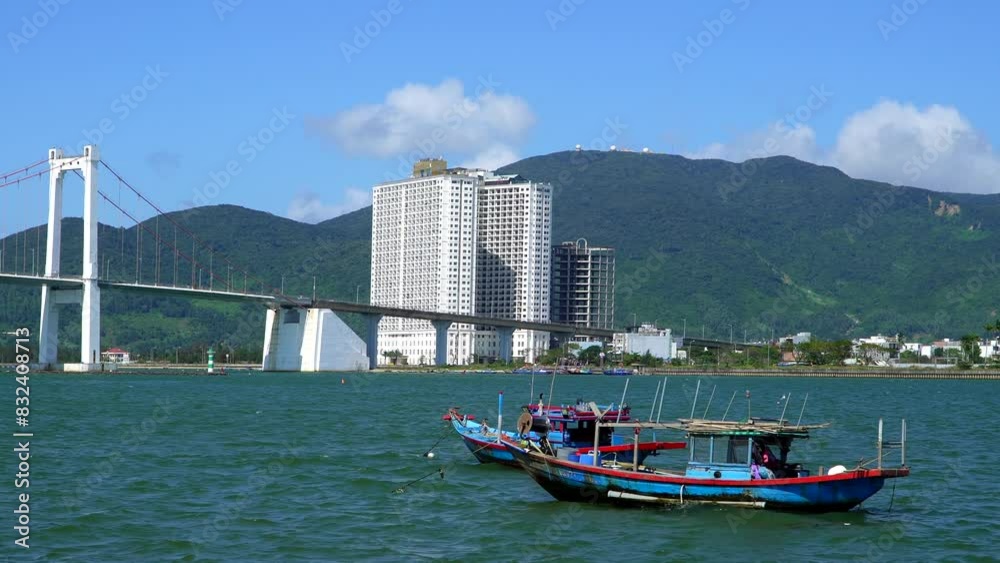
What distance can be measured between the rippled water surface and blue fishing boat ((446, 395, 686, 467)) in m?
0.62

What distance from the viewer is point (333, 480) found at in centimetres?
2817

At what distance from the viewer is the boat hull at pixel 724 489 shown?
2294 centimetres

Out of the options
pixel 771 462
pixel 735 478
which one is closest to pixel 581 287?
pixel 771 462

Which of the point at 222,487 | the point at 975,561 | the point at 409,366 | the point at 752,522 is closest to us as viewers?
the point at 975,561

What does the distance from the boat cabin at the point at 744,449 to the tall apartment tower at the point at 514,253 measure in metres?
145

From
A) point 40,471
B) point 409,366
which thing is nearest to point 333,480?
point 40,471

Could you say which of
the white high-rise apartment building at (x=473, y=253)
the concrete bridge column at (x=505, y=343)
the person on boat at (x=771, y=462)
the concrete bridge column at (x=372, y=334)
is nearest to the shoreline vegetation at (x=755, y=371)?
the concrete bridge column at (x=372, y=334)

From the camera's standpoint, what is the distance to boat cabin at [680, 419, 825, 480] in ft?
76.7

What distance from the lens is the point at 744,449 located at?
23516 millimetres

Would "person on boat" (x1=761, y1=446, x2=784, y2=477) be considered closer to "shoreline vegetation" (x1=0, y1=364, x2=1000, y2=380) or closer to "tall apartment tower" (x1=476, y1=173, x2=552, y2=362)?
"shoreline vegetation" (x1=0, y1=364, x2=1000, y2=380)

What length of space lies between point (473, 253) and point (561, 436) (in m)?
141

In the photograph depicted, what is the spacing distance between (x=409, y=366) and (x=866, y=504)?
5069 inches

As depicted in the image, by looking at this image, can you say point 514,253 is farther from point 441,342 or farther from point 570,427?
point 570,427

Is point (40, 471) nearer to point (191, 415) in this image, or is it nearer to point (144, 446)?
→ point (144, 446)
